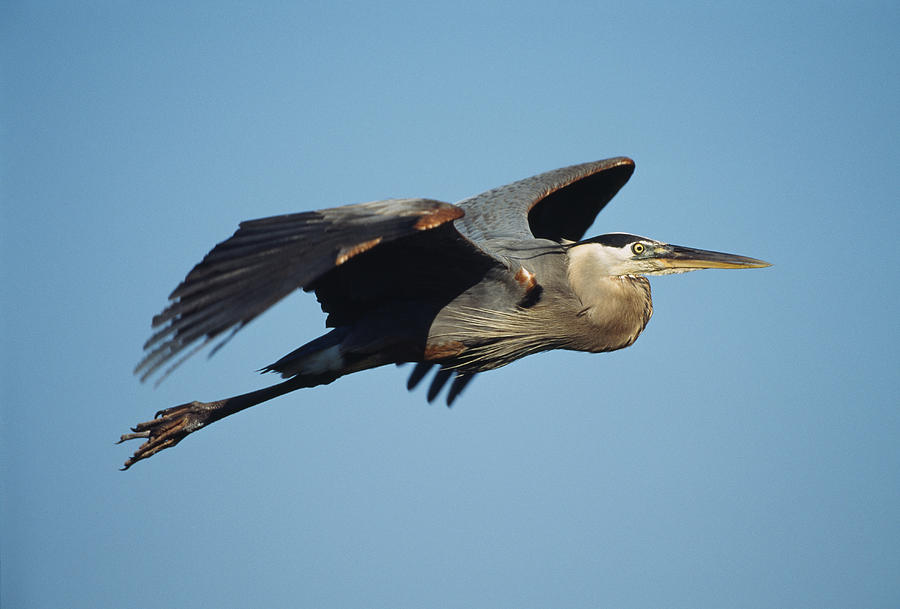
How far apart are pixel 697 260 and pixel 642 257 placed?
1.35 feet

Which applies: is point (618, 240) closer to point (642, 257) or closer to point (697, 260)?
point (642, 257)

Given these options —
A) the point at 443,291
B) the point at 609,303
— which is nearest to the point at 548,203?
the point at 609,303

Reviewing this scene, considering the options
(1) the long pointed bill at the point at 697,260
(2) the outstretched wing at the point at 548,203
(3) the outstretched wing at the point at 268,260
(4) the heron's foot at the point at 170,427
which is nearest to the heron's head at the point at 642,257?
(1) the long pointed bill at the point at 697,260

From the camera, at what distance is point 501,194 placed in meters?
8.32

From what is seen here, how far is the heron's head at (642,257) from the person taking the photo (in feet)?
22.6

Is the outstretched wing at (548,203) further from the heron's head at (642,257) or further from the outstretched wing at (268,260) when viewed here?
the outstretched wing at (268,260)

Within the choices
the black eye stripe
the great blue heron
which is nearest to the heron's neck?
the great blue heron

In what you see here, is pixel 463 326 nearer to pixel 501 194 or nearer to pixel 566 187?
pixel 501 194

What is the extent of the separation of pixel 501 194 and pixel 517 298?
2.05 m

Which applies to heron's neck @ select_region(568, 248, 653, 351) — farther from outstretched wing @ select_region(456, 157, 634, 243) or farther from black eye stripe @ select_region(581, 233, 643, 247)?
outstretched wing @ select_region(456, 157, 634, 243)

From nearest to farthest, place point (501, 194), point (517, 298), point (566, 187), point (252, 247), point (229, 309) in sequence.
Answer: point (229, 309), point (252, 247), point (517, 298), point (501, 194), point (566, 187)

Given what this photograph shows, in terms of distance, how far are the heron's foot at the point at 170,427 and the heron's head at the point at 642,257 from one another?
289cm

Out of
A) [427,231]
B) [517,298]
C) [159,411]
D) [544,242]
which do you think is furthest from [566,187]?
[159,411]

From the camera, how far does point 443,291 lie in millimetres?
6488
